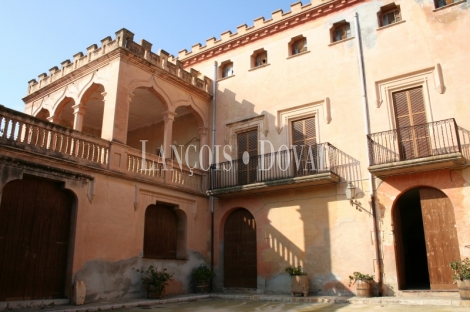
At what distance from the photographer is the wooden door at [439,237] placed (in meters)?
11.0

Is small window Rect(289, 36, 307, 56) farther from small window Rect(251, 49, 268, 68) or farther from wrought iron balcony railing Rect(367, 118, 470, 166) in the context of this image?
wrought iron balcony railing Rect(367, 118, 470, 166)

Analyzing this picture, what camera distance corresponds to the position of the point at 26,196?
33.1 feet

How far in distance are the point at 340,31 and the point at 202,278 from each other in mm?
9609

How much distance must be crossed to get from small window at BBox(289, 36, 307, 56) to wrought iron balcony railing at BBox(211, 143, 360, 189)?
12.4ft

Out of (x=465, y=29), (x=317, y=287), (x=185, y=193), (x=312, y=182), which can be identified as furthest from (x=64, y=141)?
(x=465, y=29)

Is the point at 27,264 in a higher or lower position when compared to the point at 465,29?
lower

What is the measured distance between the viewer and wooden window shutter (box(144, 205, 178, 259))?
1322 centimetres

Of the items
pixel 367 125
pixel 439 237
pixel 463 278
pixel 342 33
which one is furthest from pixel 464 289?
pixel 342 33

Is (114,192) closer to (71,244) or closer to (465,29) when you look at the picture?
(71,244)

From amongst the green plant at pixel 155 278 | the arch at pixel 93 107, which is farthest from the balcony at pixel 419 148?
the arch at pixel 93 107

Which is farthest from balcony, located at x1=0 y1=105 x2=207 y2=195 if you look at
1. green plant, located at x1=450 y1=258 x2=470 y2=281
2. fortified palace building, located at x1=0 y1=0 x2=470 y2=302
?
green plant, located at x1=450 y1=258 x2=470 y2=281

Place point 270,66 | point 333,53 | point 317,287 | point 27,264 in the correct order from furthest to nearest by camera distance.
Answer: point 270,66, point 333,53, point 317,287, point 27,264

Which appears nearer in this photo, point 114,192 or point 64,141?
point 64,141

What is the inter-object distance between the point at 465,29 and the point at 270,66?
6.37 metres
